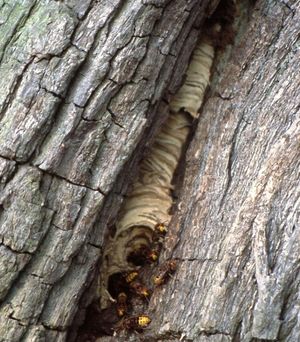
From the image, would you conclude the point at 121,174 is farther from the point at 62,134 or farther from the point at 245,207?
the point at 245,207

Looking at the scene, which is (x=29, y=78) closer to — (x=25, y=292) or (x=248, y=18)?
(x=25, y=292)

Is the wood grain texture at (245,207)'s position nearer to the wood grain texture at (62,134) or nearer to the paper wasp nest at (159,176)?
the paper wasp nest at (159,176)

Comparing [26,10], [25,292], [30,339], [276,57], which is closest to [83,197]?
[25,292]

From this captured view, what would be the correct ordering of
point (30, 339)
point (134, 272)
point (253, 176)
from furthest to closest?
point (134, 272)
point (253, 176)
point (30, 339)

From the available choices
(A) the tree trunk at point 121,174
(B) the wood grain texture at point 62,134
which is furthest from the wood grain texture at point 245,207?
(B) the wood grain texture at point 62,134

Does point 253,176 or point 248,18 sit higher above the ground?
point 248,18

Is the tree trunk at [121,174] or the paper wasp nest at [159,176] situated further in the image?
the paper wasp nest at [159,176]
